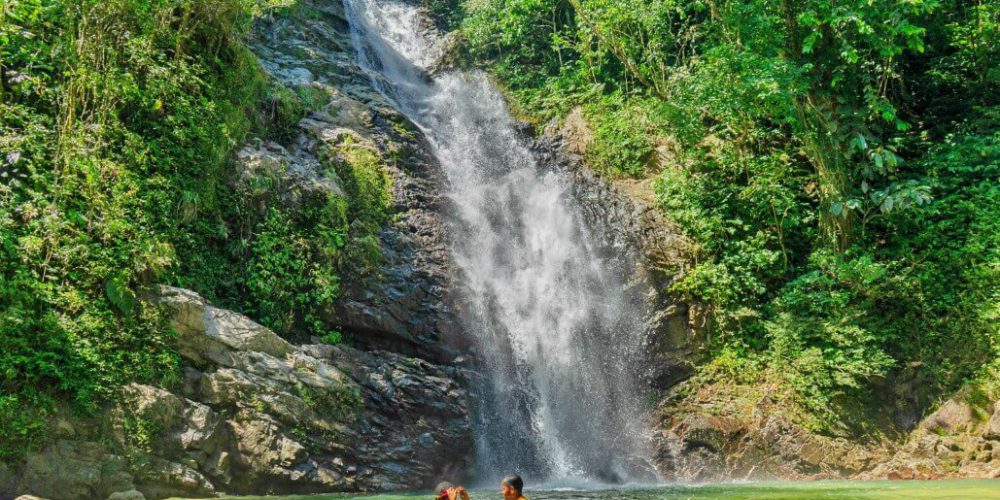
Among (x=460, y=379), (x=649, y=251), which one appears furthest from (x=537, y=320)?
(x=649, y=251)

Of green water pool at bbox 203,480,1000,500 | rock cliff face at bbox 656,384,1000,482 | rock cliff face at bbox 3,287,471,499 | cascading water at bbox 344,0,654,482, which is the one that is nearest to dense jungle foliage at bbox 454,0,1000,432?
rock cliff face at bbox 656,384,1000,482

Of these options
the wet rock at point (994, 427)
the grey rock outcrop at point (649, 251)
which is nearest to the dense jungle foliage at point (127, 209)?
the grey rock outcrop at point (649, 251)

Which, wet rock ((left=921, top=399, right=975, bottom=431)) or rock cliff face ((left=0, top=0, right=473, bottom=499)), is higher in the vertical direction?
wet rock ((left=921, top=399, right=975, bottom=431))

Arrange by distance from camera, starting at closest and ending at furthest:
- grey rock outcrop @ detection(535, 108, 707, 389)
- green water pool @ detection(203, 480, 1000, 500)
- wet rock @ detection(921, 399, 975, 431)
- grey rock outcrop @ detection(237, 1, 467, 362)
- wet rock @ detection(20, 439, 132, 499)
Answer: wet rock @ detection(20, 439, 132, 499) < green water pool @ detection(203, 480, 1000, 500) < wet rock @ detection(921, 399, 975, 431) < grey rock outcrop @ detection(237, 1, 467, 362) < grey rock outcrop @ detection(535, 108, 707, 389)

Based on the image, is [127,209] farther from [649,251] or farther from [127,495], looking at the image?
[649,251]

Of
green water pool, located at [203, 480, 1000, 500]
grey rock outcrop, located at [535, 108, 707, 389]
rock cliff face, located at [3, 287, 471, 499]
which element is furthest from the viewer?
grey rock outcrop, located at [535, 108, 707, 389]

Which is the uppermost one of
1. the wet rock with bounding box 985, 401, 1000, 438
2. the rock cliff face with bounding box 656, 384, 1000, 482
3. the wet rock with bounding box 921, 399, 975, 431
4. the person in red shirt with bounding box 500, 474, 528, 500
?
the person in red shirt with bounding box 500, 474, 528, 500

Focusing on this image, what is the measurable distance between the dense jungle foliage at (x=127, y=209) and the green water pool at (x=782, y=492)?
8.71 ft

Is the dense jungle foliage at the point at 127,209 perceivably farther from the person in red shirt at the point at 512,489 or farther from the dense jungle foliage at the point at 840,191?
the dense jungle foliage at the point at 840,191

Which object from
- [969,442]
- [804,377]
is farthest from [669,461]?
[969,442]

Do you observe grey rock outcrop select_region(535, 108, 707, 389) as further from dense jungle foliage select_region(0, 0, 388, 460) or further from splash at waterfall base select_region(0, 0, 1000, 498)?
dense jungle foliage select_region(0, 0, 388, 460)

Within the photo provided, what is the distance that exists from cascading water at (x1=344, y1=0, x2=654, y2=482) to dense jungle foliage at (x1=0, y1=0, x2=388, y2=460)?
2.57 meters

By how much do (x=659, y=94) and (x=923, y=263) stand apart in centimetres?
743

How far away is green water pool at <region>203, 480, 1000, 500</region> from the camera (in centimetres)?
758
